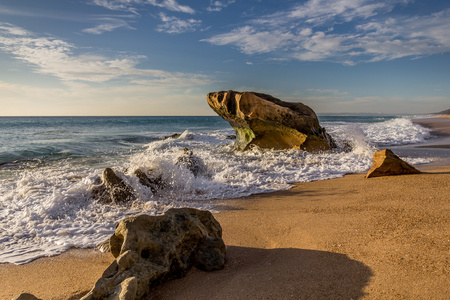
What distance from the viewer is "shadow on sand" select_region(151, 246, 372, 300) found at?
2.01m

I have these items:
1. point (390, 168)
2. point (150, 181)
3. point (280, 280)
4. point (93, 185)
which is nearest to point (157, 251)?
point (280, 280)

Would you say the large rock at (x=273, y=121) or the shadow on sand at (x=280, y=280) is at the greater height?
the large rock at (x=273, y=121)

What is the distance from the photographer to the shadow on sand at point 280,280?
2010 mm

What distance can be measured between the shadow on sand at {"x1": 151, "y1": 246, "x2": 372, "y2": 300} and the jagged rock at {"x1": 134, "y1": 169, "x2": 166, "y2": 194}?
3006 millimetres

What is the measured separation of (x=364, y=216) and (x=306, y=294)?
5.89 ft

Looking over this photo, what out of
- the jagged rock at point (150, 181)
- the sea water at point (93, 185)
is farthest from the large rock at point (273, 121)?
the jagged rock at point (150, 181)

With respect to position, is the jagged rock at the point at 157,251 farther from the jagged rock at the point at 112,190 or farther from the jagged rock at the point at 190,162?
the jagged rock at the point at 190,162

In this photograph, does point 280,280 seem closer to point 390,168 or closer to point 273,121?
point 390,168

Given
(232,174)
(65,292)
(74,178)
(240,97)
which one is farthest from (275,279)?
(240,97)

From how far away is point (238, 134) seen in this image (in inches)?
443

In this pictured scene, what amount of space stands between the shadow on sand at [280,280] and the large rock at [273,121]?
6.79 m

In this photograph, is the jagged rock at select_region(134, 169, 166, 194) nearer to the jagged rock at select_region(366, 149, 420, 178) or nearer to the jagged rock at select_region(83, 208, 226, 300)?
the jagged rock at select_region(83, 208, 226, 300)

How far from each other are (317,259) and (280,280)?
48 centimetres

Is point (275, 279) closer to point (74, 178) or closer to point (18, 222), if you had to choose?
point (18, 222)
